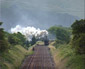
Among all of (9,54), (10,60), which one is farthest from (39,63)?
(9,54)

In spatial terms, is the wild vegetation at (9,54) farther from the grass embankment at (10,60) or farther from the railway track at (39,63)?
the railway track at (39,63)

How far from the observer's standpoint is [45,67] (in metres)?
44.8

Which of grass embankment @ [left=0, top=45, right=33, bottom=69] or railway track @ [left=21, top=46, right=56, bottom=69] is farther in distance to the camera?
railway track @ [left=21, top=46, right=56, bottom=69]

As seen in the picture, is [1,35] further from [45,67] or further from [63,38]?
[63,38]

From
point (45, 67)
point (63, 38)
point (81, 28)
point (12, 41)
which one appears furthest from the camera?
point (63, 38)

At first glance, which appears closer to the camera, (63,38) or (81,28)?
(81,28)

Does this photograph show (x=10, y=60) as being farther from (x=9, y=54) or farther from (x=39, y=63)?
(x=39, y=63)

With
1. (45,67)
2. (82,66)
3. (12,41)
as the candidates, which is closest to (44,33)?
(12,41)

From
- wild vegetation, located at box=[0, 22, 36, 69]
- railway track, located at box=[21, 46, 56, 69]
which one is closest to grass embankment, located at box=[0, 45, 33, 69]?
wild vegetation, located at box=[0, 22, 36, 69]

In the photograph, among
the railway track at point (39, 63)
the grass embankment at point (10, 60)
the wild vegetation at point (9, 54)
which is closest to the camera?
the wild vegetation at point (9, 54)

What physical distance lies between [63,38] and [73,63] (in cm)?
7285

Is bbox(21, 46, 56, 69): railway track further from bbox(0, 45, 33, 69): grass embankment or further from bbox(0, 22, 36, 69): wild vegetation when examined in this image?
bbox(0, 22, 36, 69): wild vegetation

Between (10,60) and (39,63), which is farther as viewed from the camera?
(39,63)

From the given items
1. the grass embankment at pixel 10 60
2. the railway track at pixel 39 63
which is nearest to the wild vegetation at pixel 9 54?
the grass embankment at pixel 10 60
